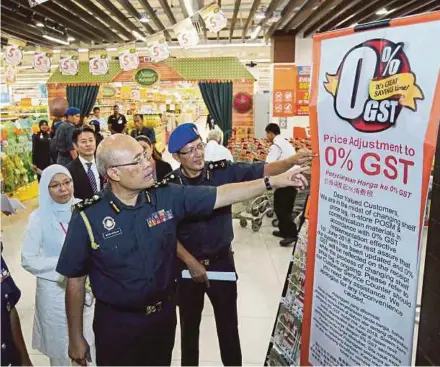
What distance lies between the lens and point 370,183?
1539mm

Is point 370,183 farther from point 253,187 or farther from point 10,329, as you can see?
point 10,329

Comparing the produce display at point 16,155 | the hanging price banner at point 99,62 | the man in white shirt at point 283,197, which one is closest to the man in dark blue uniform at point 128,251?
the man in white shirt at point 283,197

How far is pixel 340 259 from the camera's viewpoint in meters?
1.71

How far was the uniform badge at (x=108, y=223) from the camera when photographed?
5.88ft

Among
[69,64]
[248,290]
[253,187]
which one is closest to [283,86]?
[69,64]

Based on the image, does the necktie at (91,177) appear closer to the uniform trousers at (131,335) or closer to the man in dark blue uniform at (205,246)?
the man in dark blue uniform at (205,246)

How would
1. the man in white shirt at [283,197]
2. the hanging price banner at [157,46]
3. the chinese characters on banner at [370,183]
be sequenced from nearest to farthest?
the chinese characters on banner at [370,183] < the man in white shirt at [283,197] < the hanging price banner at [157,46]

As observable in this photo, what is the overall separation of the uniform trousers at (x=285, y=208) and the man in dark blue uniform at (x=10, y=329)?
3921 mm

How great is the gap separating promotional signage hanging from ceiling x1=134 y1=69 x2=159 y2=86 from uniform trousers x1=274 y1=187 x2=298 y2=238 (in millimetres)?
7445

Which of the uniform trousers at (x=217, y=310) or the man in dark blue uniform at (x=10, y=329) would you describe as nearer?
the man in dark blue uniform at (x=10, y=329)

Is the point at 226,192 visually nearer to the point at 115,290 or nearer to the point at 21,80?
the point at 115,290

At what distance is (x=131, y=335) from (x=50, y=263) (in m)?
0.73

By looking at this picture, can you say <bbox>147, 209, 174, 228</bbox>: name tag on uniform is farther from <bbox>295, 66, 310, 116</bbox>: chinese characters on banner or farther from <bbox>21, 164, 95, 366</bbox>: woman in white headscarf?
<bbox>295, 66, 310, 116</bbox>: chinese characters on banner

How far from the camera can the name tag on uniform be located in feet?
6.13
